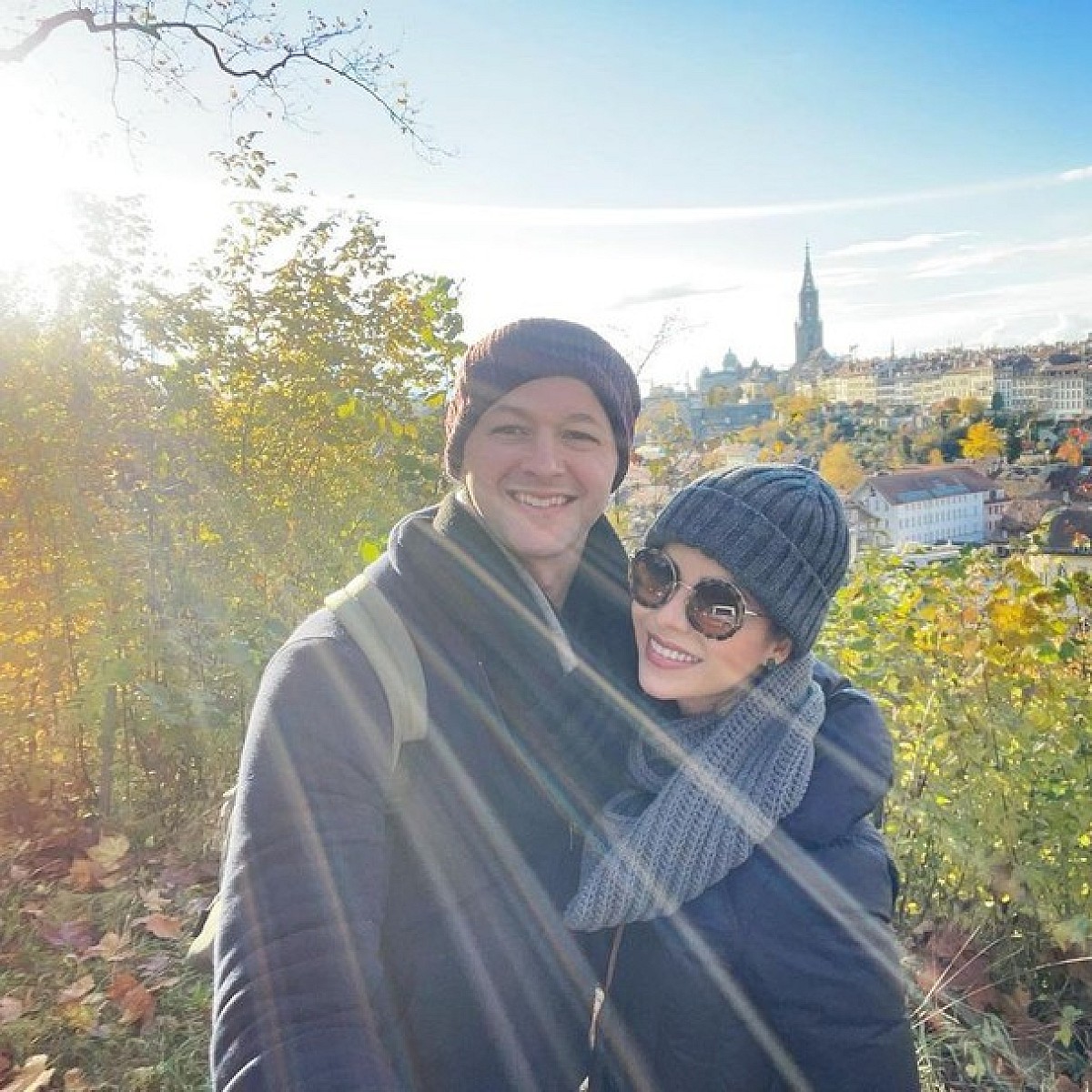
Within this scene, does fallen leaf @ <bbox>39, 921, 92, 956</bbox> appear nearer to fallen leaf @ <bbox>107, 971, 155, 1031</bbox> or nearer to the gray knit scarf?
fallen leaf @ <bbox>107, 971, 155, 1031</bbox>

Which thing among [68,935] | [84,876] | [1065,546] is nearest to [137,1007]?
[68,935]

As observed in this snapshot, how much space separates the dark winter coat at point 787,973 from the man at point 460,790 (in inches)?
5.5

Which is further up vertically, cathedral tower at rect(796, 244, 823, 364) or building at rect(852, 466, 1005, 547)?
cathedral tower at rect(796, 244, 823, 364)

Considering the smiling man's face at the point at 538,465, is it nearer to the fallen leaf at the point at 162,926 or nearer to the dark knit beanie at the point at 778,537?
the dark knit beanie at the point at 778,537

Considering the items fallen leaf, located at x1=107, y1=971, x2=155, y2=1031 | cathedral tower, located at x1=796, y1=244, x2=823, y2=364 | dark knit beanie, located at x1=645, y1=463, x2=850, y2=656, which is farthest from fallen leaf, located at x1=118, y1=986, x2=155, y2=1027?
cathedral tower, located at x1=796, y1=244, x2=823, y2=364

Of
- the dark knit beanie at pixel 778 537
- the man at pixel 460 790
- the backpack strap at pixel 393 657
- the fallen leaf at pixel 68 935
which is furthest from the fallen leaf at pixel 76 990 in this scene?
the dark knit beanie at pixel 778 537

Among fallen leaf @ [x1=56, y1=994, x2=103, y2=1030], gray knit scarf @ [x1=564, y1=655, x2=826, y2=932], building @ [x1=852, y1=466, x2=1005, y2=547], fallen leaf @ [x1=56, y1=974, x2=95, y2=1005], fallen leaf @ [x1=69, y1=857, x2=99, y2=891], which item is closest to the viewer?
gray knit scarf @ [x1=564, y1=655, x2=826, y2=932]

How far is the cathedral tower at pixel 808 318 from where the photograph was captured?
141500mm

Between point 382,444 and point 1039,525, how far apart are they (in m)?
2.83

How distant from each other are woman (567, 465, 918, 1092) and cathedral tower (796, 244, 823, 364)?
147 metres

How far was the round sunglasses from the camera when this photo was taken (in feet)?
4.95

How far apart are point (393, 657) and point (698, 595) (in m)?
0.57

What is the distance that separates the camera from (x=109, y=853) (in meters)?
3.44

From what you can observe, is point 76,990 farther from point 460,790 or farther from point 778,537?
point 778,537
